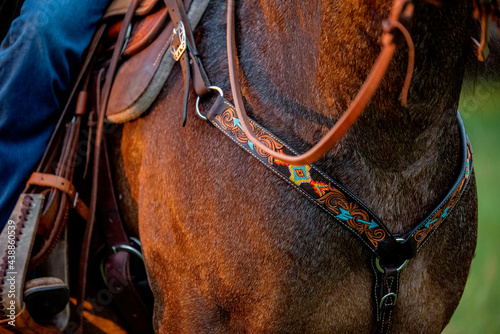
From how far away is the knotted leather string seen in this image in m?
1.07

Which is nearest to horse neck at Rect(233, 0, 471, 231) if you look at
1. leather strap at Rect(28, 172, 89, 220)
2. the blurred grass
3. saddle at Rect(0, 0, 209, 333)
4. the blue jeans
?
the blurred grass

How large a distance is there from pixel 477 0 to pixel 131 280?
1.74 meters

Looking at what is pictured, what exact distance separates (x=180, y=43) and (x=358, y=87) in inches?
26.4

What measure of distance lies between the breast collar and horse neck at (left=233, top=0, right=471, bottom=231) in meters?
0.04

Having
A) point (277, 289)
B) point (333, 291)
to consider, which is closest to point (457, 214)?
point (333, 291)

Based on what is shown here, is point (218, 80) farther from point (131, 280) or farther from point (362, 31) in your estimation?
point (131, 280)

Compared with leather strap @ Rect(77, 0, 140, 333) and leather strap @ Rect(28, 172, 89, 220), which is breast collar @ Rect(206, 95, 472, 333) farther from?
leather strap @ Rect(28, 172, 89, 220)

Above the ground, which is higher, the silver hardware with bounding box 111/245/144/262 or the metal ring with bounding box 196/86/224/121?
the metal ring with bounding box 196/86/224/121

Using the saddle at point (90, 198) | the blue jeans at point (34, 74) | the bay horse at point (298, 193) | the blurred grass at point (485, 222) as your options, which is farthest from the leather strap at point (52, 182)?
the blurred grass at point (485, 222)

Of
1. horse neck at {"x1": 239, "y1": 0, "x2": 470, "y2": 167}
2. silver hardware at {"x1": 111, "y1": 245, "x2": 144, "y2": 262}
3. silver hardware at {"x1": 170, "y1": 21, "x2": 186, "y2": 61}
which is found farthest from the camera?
silver hardware at {"x1": 111, "y1": 245, "x2": 144, "y2": 262}

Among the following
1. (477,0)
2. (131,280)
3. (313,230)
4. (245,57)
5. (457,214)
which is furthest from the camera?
(131,280)

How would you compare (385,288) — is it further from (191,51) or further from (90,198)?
(90,198)

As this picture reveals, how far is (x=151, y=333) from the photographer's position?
2.36 meters

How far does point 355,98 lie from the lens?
4.15 feet
